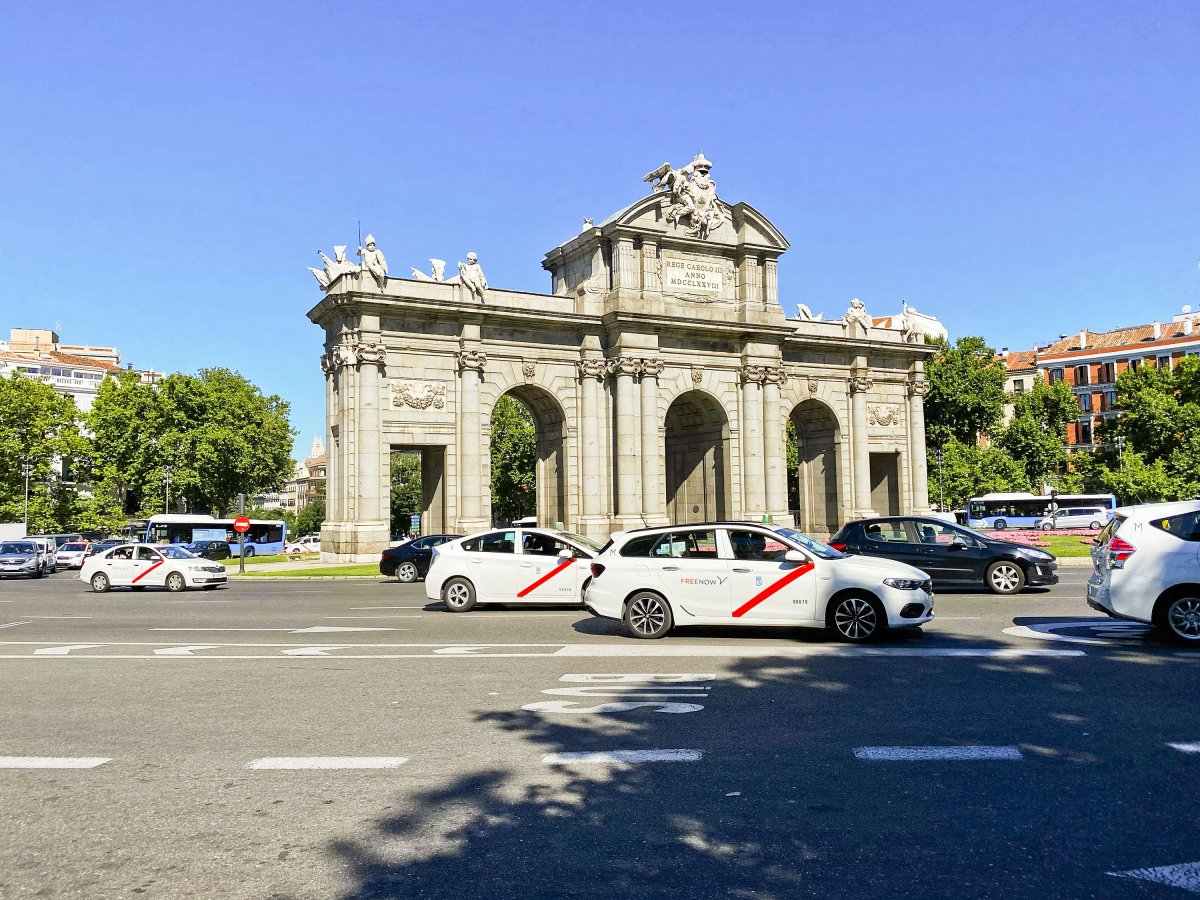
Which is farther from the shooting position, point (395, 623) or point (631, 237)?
point (631, 237)

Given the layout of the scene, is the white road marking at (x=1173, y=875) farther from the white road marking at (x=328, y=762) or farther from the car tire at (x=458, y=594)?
the car tire at (x=458, y=594)

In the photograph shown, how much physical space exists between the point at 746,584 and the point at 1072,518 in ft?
188

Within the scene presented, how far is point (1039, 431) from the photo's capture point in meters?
67.6

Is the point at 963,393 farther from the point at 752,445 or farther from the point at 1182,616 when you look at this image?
the point at 1182,616

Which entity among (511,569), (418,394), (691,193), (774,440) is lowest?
(511,569)

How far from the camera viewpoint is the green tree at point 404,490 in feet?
301

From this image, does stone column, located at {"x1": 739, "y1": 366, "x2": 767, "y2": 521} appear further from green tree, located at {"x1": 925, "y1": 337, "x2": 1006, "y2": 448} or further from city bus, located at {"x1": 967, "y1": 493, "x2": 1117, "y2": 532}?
green tree, located at {"x1": 925, "y1": 337, "x2": 1006, "y2": 448}

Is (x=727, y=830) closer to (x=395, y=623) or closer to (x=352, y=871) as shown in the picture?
(x=352, y=871)

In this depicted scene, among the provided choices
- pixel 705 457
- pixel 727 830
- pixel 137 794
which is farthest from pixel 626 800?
pixel 705 457

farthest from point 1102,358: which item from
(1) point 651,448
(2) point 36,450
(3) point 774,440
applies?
(2) point 36,450

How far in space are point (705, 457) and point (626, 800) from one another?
3597cm

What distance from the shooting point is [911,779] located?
5.58m

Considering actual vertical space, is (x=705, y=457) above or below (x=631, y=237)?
below

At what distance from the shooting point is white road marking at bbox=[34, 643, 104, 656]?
1201cm
